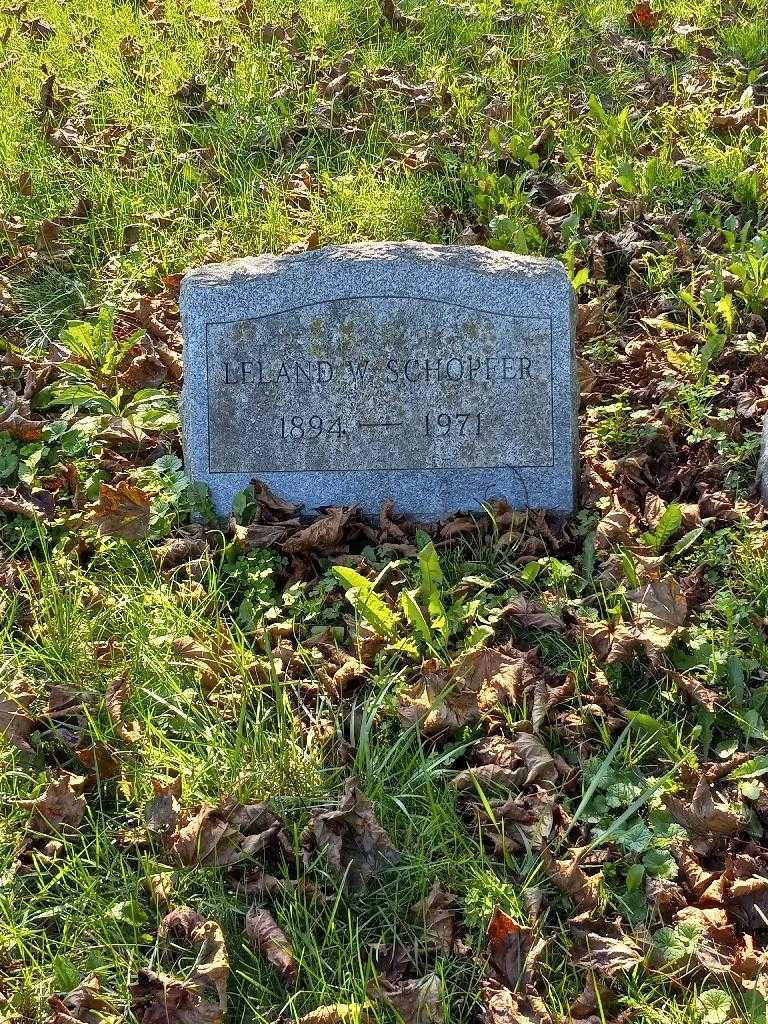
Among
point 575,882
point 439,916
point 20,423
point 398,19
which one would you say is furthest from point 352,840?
point 398,19

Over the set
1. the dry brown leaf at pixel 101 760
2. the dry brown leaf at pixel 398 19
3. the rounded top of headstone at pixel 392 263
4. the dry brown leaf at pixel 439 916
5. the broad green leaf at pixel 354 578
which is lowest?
the dry brown leaf at pixel 439 916

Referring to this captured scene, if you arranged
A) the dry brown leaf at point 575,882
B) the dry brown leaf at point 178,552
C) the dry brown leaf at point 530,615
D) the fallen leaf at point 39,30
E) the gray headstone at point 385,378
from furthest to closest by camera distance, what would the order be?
1. the fallen leaf at point 39,30
2. the gray headstone at point 385,378
3. the dry brown leaf at point 178,552
4. the dry brown leaf at point 530,615
5. the dry brown leaf at point 575,882

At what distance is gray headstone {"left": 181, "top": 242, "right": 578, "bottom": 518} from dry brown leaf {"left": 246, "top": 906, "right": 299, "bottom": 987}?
5.40 ft

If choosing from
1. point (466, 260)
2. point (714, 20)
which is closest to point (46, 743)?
point (466, 260)

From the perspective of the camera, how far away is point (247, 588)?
3354 mm

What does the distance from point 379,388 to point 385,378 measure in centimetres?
4

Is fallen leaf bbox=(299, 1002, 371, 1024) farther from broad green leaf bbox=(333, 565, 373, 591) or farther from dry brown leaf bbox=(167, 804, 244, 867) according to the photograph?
broad green leaf bbox=(333, 565, 373, 591)

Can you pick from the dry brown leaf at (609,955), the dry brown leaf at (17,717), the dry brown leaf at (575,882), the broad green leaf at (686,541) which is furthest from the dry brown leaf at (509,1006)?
the broad green leaf at (686,541)

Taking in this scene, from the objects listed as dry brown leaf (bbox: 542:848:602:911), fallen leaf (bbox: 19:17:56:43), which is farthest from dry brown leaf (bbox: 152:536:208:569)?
fallen leaf (bbox: 19:17:56:43)

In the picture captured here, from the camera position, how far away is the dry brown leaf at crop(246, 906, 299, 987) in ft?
7.22

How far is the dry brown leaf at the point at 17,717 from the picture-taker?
2.79m

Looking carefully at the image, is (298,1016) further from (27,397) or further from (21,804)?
(27,397)

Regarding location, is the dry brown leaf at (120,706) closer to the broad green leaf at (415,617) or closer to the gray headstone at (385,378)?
the broad green leaf at (415,617)

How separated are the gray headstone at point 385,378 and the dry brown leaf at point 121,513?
9.0 inches
